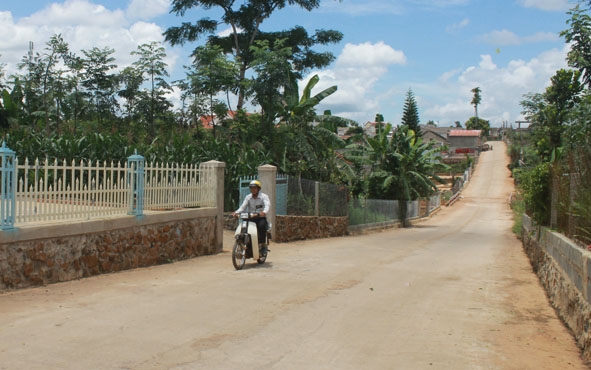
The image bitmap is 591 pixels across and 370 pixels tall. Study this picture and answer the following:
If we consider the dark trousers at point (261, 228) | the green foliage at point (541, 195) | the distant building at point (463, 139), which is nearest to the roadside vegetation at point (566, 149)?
the green foliage at point (541, 195)

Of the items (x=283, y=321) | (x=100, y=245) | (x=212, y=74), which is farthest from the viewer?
(x=212, y=74)

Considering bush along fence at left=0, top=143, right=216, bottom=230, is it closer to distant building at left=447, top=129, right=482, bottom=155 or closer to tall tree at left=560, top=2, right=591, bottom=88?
tall tree at left=560, top=2, right=591, bottom=88

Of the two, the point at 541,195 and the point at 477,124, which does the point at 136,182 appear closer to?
the point at 541,195

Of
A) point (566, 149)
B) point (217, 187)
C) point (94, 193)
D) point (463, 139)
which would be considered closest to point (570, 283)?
point (566, 149)

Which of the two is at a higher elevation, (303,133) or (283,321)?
(303,133)

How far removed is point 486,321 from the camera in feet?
25.3

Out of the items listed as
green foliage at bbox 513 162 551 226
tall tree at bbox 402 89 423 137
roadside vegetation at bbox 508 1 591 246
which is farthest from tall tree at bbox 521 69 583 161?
tall tree at bbox 402 89 423 137

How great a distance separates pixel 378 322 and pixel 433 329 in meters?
0.67

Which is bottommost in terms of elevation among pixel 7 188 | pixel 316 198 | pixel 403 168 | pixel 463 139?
pixel 316 198

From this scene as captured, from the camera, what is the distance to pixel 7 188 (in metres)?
8.15

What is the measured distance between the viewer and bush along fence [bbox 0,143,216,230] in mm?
8266

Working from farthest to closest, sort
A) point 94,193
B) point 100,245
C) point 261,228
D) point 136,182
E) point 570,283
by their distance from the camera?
1. point 261,228
2. point 136,182
3. point 100,245
4. point 94,193
5. point 570,283

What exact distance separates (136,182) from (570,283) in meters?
7.73

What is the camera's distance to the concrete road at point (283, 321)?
5613 millimetres
